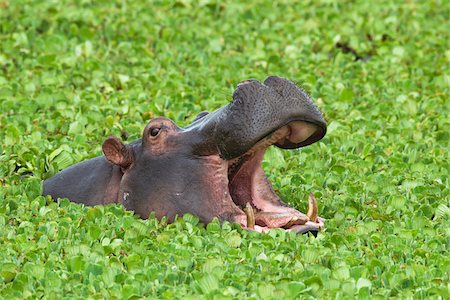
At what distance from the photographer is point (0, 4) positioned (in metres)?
10.0

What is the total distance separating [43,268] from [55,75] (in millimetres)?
3637

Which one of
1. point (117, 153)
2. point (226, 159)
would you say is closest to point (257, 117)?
point (226, 159)

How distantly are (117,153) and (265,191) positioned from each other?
65 centimetres

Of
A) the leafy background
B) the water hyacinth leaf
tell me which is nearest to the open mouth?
the leafy background

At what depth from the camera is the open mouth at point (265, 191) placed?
579 cm

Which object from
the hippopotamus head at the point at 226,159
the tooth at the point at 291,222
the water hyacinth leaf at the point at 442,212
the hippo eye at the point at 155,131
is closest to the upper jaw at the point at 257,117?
the hippopotamus head at the point at 226,159

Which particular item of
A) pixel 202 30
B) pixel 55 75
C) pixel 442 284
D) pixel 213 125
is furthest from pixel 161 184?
pixel 202 30

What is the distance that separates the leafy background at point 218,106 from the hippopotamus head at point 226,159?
125 millimetres

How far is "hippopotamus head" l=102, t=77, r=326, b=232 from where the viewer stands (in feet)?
18.6

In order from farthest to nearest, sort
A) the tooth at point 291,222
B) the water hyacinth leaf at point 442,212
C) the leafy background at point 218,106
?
the water hyacinth leaf at point 442,212, the tooth at point 291,222, the leafy background at point 218,106

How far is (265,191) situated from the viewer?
19.5ft

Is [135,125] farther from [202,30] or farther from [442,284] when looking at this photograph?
[442,284]

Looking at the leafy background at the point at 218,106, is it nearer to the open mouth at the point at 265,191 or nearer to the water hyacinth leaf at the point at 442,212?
the water hyacinth leaf at the point at 442,212

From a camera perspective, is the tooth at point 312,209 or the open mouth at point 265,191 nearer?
the open mouth at point 265,191
